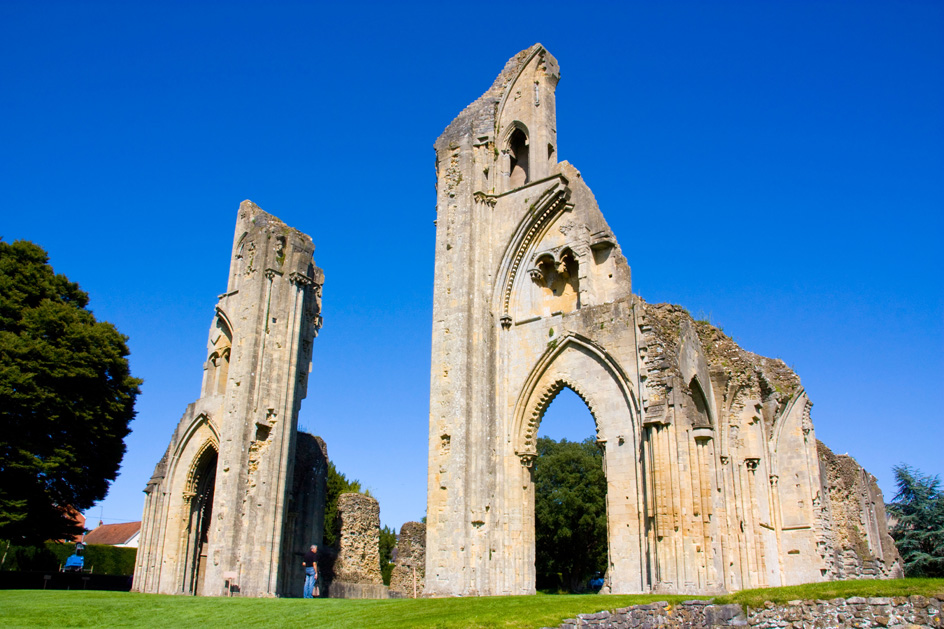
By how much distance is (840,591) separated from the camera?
9898 mm

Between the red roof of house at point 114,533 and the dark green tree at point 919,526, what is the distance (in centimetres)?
5178

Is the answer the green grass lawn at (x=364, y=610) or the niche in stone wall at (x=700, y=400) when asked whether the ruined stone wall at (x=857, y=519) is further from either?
the green grass lawn at (x=364, y=610)

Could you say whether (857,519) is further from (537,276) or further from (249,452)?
(249,452)

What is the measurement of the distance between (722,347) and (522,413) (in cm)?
546

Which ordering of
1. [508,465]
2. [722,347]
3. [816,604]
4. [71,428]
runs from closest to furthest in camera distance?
[816,604] < [508,465] < [722,347] < [71,428]

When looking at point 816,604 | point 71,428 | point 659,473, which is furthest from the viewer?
point 71,428

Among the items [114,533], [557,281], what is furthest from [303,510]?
[114,533]

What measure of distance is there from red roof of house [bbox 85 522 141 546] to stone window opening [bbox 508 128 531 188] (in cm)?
5055

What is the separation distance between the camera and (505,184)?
1852 centimetres

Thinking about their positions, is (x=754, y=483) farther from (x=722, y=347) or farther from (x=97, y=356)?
(x=97, y=356)

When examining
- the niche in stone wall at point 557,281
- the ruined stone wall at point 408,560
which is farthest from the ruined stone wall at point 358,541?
the niche in stone wall at point 557,281

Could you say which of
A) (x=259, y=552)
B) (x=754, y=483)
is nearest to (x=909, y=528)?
(x=754, y=483)

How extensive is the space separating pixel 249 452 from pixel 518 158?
9810 mm

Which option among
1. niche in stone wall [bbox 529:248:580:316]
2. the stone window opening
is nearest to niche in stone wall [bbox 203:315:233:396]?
the stone window opening
